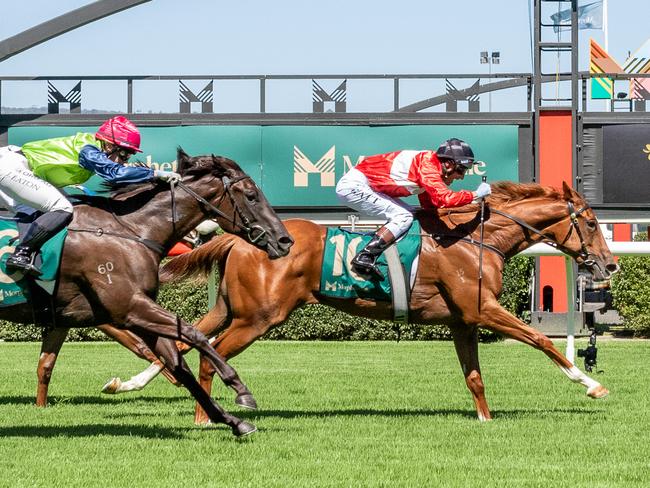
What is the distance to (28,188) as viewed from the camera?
6918mm

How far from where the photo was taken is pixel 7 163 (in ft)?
22.9

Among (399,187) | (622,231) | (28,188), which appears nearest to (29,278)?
(28,188)

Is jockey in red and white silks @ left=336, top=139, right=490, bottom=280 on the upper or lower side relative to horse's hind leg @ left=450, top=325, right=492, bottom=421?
upper

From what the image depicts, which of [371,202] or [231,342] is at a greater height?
[371,202]

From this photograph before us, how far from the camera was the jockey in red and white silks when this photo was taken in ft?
26.3

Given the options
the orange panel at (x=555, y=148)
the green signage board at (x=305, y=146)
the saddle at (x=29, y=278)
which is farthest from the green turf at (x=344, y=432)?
the green signage board at (x=305, y=146)

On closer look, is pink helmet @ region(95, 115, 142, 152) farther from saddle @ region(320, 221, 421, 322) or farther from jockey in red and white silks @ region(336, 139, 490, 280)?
jockey in red and white silks @ region(336, 139, 490, 280)

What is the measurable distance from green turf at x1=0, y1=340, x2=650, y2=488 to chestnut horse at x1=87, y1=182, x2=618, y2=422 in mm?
549

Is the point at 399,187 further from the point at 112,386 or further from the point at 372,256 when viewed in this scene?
the point at 112,386

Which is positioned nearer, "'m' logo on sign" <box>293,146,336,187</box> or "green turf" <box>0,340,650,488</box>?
"green turf" <box>0,340,650,488</box>

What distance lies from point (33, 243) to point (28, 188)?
0.34 metres

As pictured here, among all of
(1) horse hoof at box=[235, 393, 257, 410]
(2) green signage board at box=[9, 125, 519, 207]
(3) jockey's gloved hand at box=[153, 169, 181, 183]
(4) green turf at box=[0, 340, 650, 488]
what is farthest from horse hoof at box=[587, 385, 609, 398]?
(2) green signage board at box=[9, 125, 519, 207]

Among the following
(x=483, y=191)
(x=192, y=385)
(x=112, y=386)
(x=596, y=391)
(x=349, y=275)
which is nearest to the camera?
(x=192, y=385)

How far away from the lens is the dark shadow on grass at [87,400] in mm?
9219
